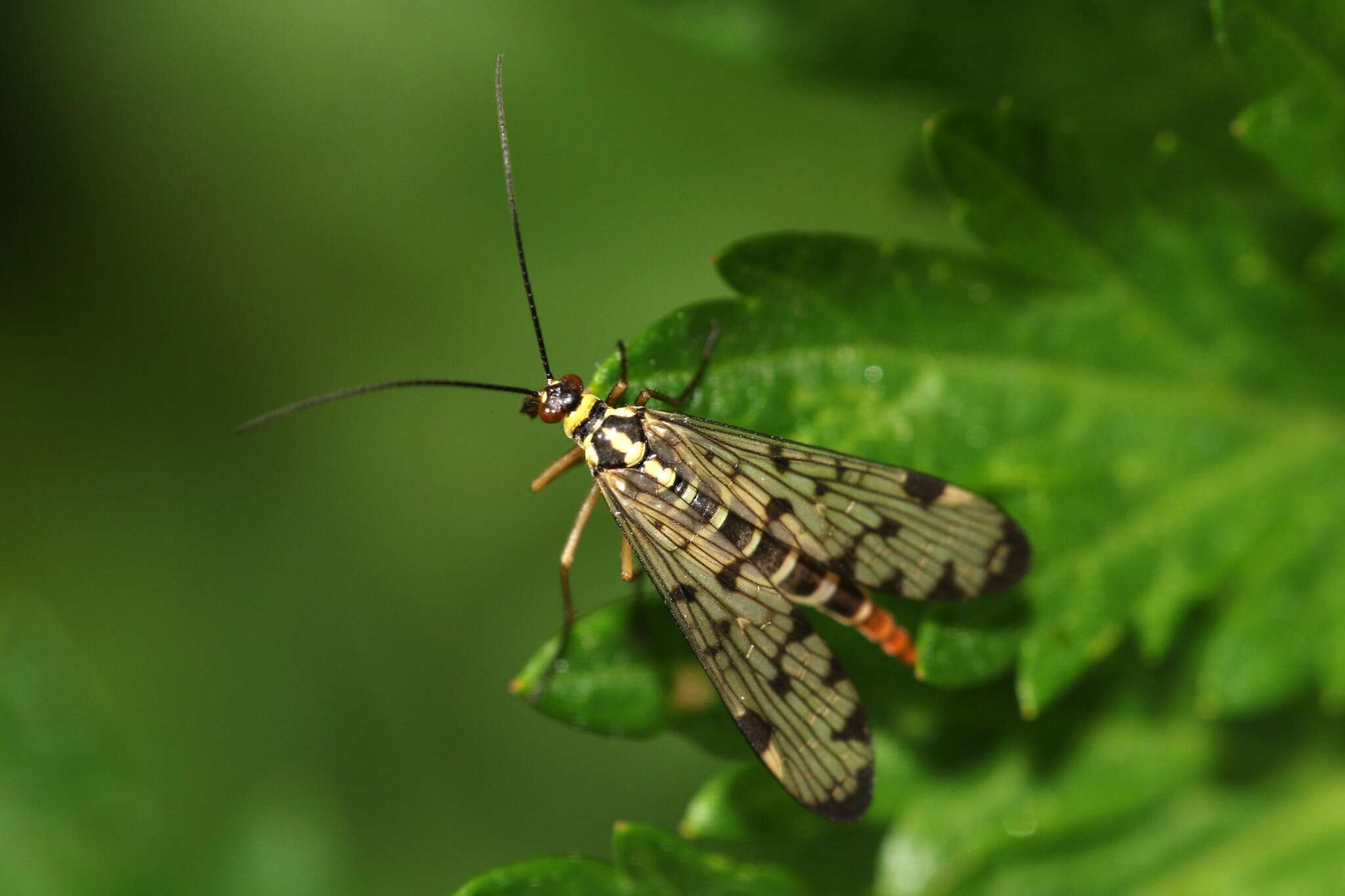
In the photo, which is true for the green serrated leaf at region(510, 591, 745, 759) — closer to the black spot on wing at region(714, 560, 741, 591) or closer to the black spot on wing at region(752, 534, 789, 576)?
the black spot on wing at region(714, 560, 741, 591)

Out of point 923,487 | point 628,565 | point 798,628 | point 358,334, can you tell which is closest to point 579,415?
point 628,565

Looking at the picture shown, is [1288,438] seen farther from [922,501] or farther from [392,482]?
[392,482]

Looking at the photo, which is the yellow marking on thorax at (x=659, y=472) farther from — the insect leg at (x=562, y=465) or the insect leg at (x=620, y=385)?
the insect leg at (x=620, y=385)

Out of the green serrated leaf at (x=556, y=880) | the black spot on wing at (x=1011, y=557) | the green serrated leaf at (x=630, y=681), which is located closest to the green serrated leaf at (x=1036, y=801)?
the green serrated leaf at (x=630, y=681)

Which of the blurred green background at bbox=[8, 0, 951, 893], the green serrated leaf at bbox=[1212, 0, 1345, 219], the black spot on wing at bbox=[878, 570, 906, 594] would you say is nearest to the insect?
the black spot on wing at bbox=[878, 570, 906, 594]

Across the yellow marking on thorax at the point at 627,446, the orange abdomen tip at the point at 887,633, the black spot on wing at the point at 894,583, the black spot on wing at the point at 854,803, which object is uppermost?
the yellow marking on thorax at the point at 627,446

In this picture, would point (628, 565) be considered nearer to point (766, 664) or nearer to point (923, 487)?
point (766, 664)
